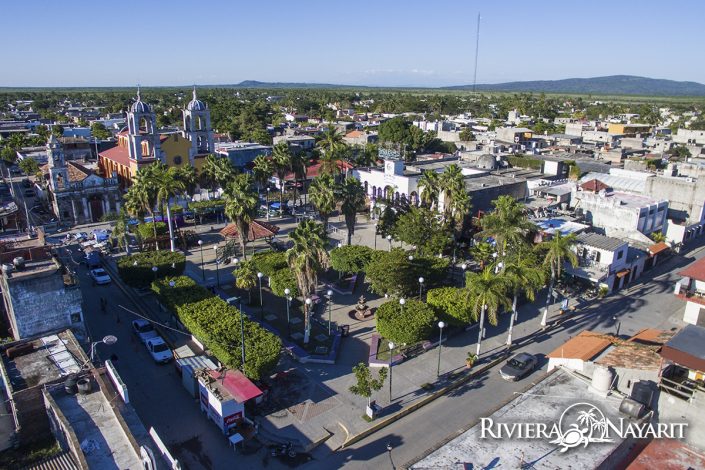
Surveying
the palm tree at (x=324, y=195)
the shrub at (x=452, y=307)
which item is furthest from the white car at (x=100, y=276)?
the shrub at (x=452, y=307)

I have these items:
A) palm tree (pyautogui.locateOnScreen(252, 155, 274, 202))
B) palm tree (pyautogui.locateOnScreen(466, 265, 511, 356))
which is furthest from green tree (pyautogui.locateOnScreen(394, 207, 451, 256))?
palm tree (pyautogui.locateOnScreen(252, 155, 274, 202))

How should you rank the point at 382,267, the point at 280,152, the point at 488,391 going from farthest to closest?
the point at 280,152
the point at 382,267
the point at 488,391

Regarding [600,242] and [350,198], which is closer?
[600,242]

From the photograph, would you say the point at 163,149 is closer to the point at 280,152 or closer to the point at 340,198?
the point at 280,152

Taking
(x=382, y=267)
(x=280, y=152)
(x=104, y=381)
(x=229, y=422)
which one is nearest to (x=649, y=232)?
(x=382, y=267)

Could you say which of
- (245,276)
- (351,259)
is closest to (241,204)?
(245,276)

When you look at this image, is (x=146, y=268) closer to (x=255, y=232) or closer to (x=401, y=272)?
(x=255, y=232)

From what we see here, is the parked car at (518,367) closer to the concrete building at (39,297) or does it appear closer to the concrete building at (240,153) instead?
the concrete building at (39,297)
